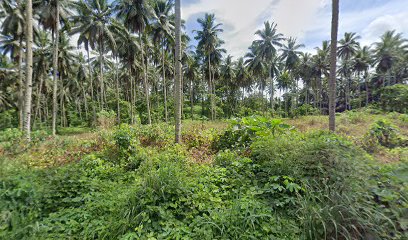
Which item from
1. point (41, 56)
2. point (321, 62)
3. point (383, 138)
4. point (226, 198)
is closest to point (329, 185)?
point (226, 198)

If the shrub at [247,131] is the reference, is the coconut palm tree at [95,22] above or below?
above

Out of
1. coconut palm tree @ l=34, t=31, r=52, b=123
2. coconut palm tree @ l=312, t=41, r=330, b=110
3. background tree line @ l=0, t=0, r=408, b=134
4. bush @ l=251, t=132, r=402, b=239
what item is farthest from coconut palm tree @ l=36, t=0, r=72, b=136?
coconut palm tree @ l=312, t=41, r=330, b=110

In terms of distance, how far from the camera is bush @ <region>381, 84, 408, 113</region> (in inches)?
774

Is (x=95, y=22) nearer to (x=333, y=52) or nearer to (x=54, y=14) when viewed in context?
(x=54, y=14)

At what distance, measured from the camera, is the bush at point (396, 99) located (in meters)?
19.7

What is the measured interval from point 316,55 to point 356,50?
675cm

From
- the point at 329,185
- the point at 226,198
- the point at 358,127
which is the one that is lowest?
the point at 226,198

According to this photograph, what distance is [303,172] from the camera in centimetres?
380

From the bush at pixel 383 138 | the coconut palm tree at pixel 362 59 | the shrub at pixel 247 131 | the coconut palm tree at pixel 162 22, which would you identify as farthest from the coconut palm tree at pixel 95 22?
the coconut palm tree at pixel 362 59

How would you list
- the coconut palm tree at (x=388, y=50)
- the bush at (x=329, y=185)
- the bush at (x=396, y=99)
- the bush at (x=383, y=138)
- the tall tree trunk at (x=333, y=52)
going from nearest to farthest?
the bush at (x=329, y=185)
the bush at (x=383, y=138)
the tall tree trunk at (x=333, y=52)
the bush at (x=396, y=99)
the coconut palm tree at (x=388, y=50)

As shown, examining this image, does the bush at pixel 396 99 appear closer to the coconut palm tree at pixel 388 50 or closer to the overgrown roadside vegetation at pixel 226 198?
the coconut palm tree at pixel 388 50

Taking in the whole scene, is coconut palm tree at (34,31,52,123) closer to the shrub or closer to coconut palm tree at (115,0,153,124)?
coconut palm tree at (115,0,153,124)

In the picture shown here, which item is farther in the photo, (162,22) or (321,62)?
(321,62)

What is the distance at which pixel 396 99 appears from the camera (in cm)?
2006
